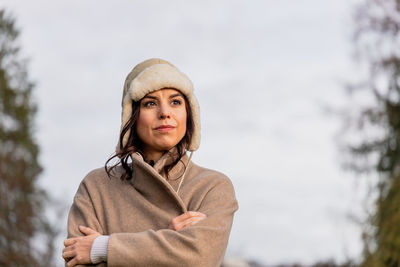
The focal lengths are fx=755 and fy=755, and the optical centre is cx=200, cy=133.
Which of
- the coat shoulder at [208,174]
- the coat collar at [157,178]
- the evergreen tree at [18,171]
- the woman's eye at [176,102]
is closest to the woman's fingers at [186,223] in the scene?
the coat collar at [157,178]

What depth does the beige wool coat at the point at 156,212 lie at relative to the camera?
398 centimetres

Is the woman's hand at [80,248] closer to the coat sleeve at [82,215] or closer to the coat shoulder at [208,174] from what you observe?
the coat sleeve at [82,215]

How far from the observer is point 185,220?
4.11 m

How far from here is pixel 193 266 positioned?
3996 mm

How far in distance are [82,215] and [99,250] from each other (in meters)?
0.40

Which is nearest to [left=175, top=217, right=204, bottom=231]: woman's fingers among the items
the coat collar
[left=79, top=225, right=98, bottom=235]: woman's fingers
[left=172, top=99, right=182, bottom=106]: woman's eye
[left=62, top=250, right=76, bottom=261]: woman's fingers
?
the coat collar

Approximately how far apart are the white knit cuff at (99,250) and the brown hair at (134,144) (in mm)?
539

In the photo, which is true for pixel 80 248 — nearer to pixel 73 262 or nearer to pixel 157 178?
pixel 73 262

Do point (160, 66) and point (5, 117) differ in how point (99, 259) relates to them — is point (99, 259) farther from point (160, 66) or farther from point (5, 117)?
point (5, 117)

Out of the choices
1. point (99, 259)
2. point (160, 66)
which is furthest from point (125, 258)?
point (160, 66)

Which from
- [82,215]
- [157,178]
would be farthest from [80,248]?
[157,178]

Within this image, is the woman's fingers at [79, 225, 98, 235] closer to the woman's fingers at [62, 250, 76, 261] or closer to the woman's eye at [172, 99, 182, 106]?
the woman's fingers at [62, 250, 76, 261]

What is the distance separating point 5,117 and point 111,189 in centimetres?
2462

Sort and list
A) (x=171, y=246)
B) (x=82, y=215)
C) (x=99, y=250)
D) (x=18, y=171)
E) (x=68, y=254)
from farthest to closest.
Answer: (x=18, y=171)
(x=82, y=215)
(x=68, y=254)
(x=99, y=250)
(x=171, y=246)
